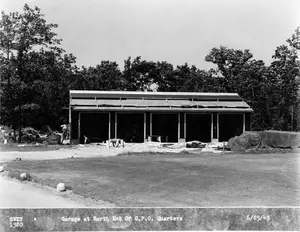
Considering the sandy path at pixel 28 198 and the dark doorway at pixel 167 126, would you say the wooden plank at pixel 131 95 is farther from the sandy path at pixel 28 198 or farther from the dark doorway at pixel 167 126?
the sandy path at pixel 28 198

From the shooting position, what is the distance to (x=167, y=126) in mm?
32719

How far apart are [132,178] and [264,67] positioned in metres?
37.0

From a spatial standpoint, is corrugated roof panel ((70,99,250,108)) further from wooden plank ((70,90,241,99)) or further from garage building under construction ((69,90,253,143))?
wooden plank ((70,90,241,99))

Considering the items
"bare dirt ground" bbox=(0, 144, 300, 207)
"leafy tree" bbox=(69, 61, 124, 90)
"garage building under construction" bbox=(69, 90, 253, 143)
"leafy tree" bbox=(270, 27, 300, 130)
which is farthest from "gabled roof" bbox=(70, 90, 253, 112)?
"bare dirt ground" bbox=(0, 144, 300, 207)

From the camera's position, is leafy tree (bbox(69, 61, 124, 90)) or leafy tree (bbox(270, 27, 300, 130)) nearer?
leafy tree (bbox(270, 27, 300, 130))

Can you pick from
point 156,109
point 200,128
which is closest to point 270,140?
point 200,128

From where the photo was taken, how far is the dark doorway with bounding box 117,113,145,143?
104 feet

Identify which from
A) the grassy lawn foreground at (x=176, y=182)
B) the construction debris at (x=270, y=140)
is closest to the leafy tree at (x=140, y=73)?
the construction debris at (x=270, y=140)

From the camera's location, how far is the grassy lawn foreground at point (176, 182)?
8992 mm

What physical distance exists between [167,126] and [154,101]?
223cm

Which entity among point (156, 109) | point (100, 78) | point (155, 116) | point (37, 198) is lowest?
point (37, 198)

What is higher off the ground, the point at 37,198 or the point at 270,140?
the point at 270,140

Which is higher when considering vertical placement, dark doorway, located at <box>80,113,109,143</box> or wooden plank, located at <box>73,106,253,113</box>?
wooden plank, located at <box>73,106,253,113</box>

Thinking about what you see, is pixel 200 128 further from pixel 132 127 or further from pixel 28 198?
pixel 28 198
